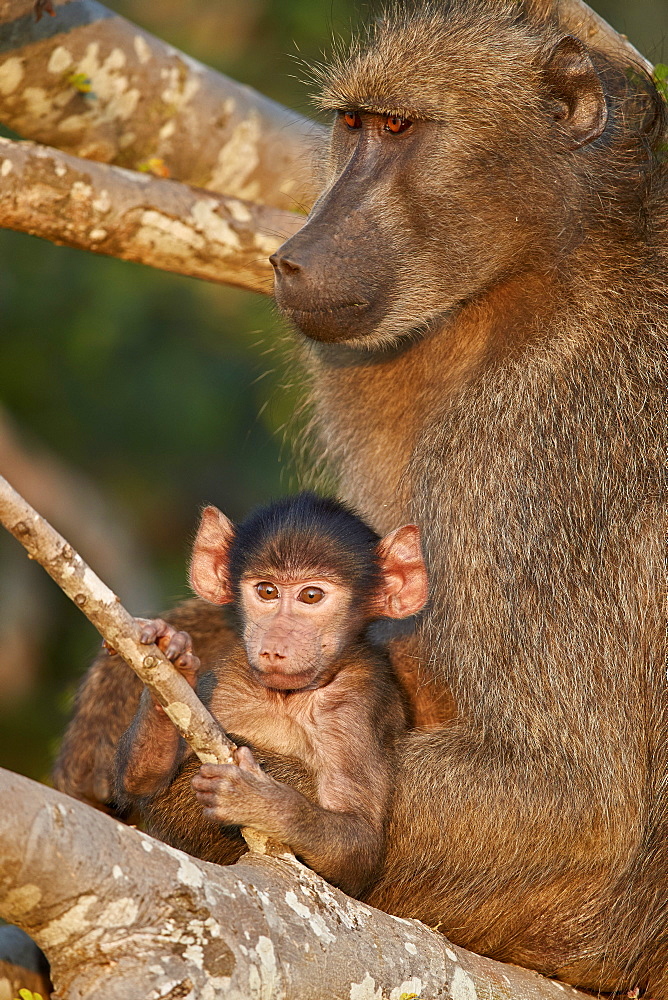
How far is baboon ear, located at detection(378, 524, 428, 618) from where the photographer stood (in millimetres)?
3668

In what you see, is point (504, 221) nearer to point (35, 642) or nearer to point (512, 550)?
point (512, 550)

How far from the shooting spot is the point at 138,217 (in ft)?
16.5

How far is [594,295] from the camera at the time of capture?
3816mm

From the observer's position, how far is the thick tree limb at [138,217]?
4754mm

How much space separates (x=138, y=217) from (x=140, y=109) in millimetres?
816

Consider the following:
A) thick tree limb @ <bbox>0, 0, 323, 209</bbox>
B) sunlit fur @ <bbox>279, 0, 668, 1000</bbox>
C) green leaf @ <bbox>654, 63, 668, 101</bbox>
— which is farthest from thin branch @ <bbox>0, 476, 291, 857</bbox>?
thick tree limb @ <bbox>0, 0, 323, 209</bbox>

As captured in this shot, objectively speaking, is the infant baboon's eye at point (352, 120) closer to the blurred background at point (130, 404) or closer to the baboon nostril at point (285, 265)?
the baboon nostril at point (285, 265)

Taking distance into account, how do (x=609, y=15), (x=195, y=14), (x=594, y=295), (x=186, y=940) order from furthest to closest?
(x=195, y=14), (x=609, y=15), (x=594, y=295), (x=186, y=940)

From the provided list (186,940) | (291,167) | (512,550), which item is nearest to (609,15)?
(291,167)

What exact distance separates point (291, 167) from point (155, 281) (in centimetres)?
382

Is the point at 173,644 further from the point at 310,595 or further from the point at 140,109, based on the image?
the point at 140,109

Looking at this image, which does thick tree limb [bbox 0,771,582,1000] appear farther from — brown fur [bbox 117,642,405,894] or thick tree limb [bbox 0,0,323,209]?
thick tree limb [bbox 0,0,323,209]

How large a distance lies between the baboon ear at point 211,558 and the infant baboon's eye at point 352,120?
130cm

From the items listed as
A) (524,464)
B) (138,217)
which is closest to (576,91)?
(524,464)
